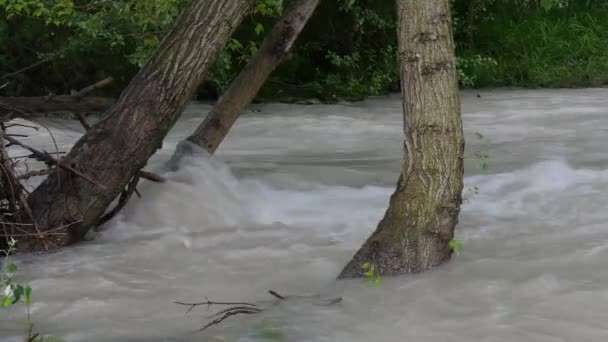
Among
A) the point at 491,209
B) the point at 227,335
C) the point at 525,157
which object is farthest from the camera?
the point at 525,157

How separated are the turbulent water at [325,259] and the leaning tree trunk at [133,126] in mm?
238

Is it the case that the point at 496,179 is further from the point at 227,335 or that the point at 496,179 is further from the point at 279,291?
the point at 227,335

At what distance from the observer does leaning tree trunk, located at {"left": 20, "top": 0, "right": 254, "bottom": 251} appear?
500 centimetres

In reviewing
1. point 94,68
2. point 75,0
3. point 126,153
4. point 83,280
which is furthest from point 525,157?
point 94,68

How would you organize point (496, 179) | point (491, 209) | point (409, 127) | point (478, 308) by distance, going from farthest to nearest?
point (496, 179), point (491, 209), point (409, 127), point (478, 308)

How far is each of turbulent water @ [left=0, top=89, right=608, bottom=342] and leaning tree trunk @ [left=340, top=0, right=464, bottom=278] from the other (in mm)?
149

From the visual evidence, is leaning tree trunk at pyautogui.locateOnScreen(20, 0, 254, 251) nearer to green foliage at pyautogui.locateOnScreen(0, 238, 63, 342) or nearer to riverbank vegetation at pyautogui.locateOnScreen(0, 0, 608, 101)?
green foliage at pyautogui.locateOnScreen(0, 238, 63, 342)

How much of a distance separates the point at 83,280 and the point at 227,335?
121 centimetres

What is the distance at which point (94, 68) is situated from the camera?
13.2 metres

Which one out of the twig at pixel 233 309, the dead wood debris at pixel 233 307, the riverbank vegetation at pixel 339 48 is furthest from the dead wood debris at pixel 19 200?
the riverbank vegetation at pixel 339 48

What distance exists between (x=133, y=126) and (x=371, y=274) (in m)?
1.73

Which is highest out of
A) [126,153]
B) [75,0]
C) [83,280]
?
[75,0]

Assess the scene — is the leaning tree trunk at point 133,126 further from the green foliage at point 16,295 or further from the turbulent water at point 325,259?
the green foliage at point 16,295

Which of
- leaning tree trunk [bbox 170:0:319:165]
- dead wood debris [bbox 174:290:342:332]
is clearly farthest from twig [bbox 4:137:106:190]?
leaning tree trunk [bbox 170:0:319:165]
